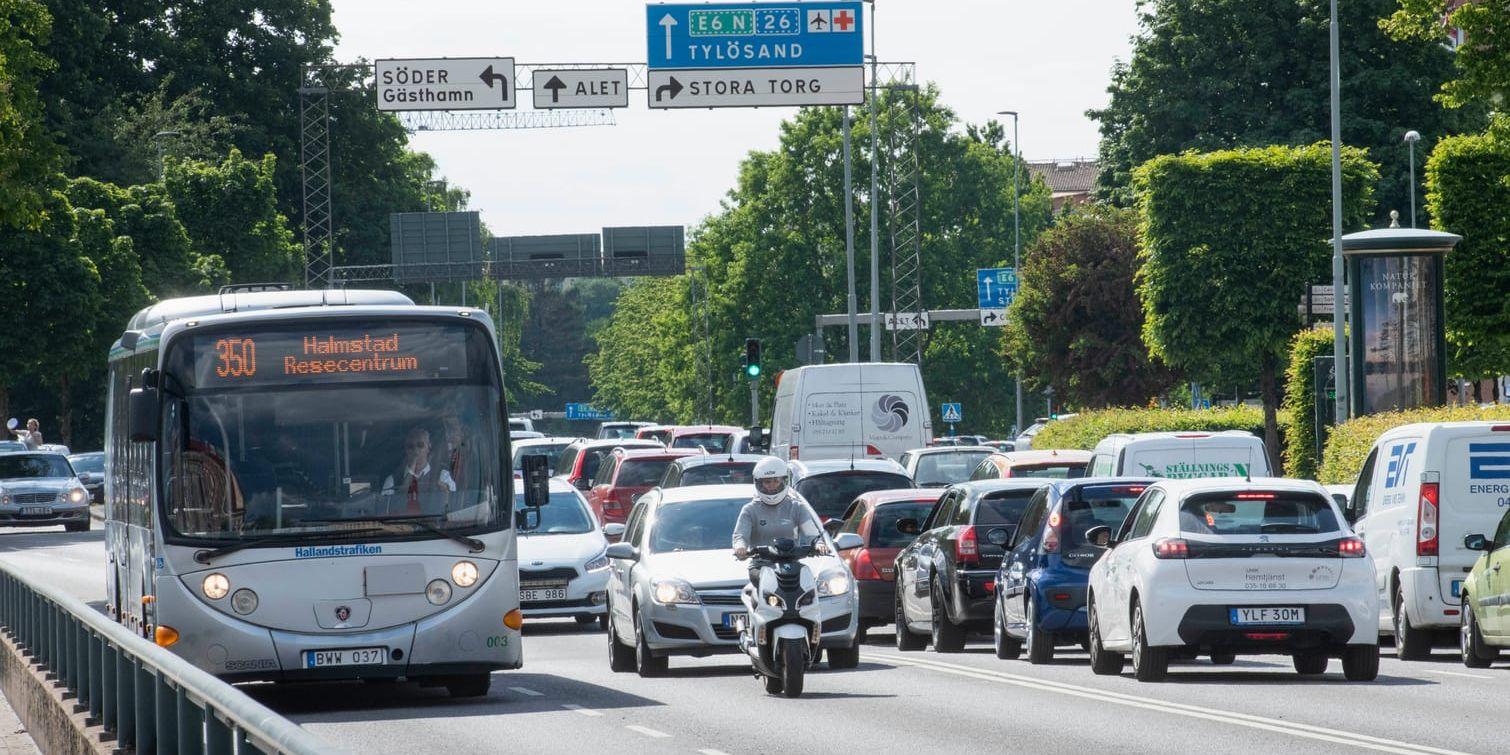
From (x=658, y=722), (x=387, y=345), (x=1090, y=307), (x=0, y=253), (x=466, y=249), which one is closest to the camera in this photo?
(x=658, y=722)

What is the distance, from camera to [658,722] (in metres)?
15.1

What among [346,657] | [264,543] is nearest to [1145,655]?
[346,657]

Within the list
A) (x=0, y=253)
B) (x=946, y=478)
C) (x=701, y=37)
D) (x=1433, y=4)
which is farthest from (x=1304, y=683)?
(x=0, y=253)

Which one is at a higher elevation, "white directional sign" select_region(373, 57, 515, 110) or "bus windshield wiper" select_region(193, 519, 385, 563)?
"white directional sign" select_region(373, 57, 515, 110)

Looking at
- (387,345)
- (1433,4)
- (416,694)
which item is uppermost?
(1433,4)

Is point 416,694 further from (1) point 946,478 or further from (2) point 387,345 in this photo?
(1) point 946,478

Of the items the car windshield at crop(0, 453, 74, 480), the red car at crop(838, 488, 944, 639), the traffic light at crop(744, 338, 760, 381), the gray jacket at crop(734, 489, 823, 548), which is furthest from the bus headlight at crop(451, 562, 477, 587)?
the car windshield at crop(0, 453, 74, 480)

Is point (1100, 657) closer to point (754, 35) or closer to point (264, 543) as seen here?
point (264, 543)

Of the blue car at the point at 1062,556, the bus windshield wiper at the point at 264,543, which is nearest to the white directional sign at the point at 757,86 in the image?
the blue car at the point at 1062,556

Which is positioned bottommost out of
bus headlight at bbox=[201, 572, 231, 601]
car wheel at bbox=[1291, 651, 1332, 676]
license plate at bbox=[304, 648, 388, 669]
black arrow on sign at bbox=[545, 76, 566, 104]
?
car wheel at bbox=[1291, 651, 1332, 676]

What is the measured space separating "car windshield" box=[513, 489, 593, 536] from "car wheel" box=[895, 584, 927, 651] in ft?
13.9

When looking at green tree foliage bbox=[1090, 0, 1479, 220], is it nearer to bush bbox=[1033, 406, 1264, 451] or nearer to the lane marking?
bush bbox=[1033, 406, 1264, 451]

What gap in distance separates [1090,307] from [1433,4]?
1472 inches

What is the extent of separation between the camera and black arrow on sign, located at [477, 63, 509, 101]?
42.2 metres
